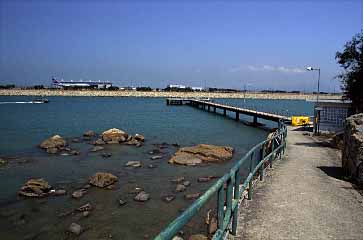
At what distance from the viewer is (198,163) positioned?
1925cm

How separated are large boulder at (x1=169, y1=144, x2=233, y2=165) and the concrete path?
9553 mm

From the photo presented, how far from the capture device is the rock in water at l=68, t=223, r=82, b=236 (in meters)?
9.73

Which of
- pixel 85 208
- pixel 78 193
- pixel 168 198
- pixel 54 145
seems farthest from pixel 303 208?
pixel 54 145

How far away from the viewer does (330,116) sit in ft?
78.9

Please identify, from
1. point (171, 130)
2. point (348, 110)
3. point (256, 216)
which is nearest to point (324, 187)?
point (256, 216)

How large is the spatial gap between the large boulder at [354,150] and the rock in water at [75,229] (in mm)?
8208

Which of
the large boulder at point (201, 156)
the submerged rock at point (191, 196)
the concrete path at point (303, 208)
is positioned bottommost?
the submerged rock at point (191, 196)

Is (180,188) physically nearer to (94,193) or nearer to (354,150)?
(94,193)

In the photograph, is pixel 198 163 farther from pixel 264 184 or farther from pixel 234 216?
pixel 234 216

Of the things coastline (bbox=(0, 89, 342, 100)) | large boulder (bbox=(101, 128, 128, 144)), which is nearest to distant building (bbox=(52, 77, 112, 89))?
coastline (bbox=(0, 89, 342, 100))

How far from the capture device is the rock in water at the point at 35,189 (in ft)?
43.6

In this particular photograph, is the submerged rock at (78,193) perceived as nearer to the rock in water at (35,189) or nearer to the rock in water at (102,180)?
the rock in water at (102,180)

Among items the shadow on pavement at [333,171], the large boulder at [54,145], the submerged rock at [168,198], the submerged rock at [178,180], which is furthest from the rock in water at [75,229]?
the large boulder at [54,145]

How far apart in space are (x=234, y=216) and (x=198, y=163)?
566 inches
